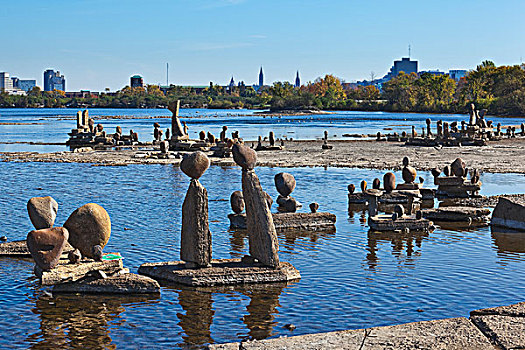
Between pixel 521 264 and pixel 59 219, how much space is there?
13.2 m

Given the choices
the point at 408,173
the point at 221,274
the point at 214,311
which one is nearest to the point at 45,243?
the point at 221,274

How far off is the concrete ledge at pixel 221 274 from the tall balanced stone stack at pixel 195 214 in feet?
1.28

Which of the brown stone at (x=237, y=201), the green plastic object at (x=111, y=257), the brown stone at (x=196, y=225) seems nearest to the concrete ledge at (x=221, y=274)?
the brown stone at (x=196, y=225)

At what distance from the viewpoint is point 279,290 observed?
1371 centimetres

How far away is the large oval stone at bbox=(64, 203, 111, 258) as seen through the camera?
14.3m

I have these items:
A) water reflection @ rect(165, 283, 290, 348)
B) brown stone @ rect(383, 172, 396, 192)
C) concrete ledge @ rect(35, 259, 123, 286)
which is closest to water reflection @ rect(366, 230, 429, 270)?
water reflection @ rect(165, 283, 290, 348)

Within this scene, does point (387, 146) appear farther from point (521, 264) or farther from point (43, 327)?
point (43, 327)

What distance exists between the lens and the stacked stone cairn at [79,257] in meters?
13.3

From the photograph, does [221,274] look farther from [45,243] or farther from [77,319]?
[45,243]

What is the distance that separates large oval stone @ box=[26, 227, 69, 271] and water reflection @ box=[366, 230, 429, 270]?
261 inches

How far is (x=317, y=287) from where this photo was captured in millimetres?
14062

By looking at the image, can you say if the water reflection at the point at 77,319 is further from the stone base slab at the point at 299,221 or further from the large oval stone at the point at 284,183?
the large oval stone at the point at 284,183

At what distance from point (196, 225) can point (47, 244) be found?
9.14 feet

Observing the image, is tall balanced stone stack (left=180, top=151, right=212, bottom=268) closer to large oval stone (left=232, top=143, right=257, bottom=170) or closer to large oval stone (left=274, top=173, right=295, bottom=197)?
large oval stone (left=232, top=143, right=257, bottom=170)
